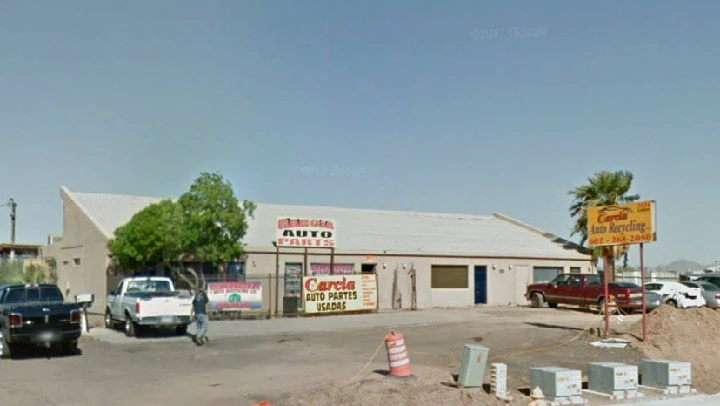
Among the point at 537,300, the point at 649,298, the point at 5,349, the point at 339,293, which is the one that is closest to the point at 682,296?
the point at 649,298

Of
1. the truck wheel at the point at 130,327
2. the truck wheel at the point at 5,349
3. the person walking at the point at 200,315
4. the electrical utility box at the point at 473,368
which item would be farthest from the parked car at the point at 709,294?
the truck wheel at the point at 5,349

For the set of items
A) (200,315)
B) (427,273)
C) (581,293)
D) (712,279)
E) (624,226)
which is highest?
(624,226)

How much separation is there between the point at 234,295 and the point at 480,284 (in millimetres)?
15108

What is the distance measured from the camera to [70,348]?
66.2 ft

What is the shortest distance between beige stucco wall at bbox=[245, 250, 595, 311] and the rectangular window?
225 millimetres

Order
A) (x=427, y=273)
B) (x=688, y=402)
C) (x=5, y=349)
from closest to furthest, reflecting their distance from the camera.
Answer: (x=688, y=402)
(x=5, y=349)
(x=427, y=273)

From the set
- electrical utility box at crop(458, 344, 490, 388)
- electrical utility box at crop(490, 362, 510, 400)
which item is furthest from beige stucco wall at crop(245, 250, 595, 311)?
electrical utility box at crop(490, 362, 510, 400)

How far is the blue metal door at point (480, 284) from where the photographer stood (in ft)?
131

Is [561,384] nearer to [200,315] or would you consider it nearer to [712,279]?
[200,315]

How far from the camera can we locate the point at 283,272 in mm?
34750

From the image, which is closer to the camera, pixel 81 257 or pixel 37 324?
pixel 37 324

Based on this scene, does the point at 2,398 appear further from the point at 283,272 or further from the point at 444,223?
the point at 444,223

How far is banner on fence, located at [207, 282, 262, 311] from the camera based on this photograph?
2975 cm

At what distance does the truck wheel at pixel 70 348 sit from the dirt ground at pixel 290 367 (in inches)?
13.7
